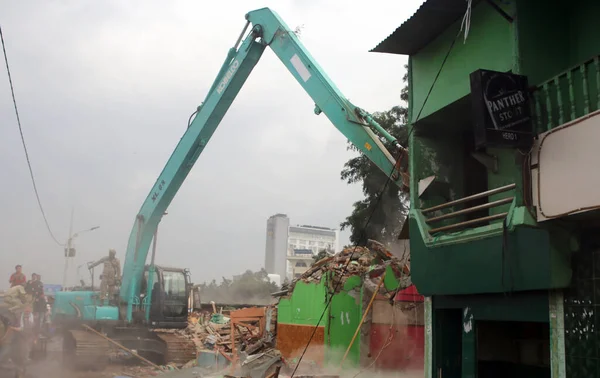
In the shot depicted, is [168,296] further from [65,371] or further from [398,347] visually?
[398,347]

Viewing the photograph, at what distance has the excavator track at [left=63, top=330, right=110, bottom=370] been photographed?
51.6 ft

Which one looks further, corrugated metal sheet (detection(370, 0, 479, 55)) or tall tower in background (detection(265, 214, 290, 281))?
tall tower in background (detection(265, 214, 290, 281))

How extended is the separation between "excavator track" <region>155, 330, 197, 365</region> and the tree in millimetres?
8020

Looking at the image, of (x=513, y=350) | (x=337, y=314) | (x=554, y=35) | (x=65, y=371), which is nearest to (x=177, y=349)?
(x=65, y=371)

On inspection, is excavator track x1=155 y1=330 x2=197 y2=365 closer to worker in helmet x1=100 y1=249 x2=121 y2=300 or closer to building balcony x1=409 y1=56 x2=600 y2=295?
worker in helmet x1=100 y1=249 x2=121 y2=300

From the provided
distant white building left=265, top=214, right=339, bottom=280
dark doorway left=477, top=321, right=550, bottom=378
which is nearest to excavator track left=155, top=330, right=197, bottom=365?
dark doorway left=477, top=321, right=550, bottom=378

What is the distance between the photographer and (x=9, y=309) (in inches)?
514

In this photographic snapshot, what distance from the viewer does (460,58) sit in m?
8.81

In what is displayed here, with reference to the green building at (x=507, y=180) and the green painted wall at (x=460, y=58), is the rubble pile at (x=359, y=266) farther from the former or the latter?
the green painted wall at (x=460, y=58)

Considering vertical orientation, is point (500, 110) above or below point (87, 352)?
above

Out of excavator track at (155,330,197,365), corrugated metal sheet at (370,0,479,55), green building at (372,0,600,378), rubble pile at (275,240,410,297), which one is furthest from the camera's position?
excavator track at (155,330,197,365)

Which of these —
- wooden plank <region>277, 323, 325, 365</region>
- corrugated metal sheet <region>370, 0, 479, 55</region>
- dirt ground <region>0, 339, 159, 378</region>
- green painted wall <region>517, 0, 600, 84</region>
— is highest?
corrugated metal sheet <region>370, 0, 479, 55</region>

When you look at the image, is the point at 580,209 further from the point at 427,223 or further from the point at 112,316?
the point at 112,316

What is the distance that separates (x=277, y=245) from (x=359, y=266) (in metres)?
55.6
